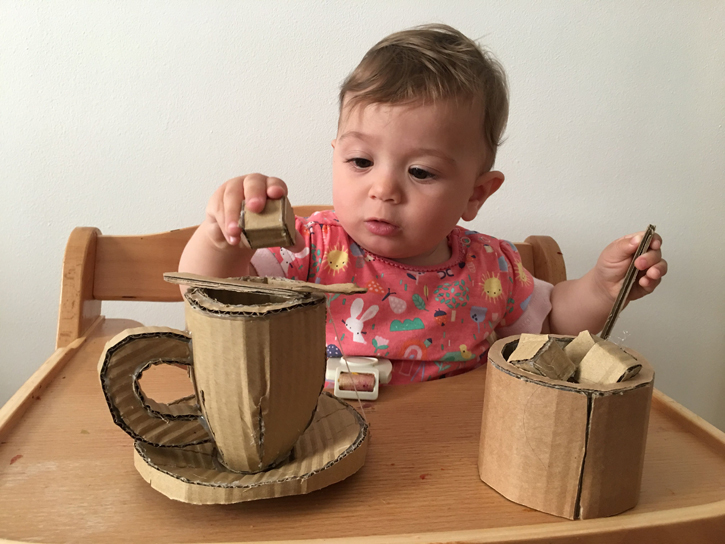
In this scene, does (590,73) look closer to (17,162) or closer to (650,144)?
(650,144)

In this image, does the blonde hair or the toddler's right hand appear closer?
the toddler's right hand

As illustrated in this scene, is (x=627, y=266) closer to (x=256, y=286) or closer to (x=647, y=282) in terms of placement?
(x=647, y=282)

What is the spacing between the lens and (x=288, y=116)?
109cm

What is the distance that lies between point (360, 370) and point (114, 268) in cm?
42

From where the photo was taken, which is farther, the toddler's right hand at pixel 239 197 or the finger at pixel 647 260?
the finger at pixel 647 260

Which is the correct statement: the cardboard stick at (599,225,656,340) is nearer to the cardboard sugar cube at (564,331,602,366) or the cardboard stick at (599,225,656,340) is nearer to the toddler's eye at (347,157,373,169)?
the cardboard sugar cube at (564,331,602,366)

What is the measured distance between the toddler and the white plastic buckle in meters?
0.03

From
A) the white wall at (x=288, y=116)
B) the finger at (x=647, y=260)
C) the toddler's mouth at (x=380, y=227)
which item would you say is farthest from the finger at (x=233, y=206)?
the white wall at (x=288, y=116)

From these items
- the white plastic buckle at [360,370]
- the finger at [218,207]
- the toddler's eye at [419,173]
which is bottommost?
the white plastic buckle at [360,370]

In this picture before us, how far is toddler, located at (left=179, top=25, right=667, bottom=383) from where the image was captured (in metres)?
0.64

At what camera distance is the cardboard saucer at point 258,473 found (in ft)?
1.21

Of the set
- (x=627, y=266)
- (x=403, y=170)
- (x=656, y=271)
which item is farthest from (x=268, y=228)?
(x=627, y=266)

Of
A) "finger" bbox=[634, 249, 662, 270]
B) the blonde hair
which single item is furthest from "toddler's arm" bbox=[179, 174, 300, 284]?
"finger" bbox=[634, 249, 662, 270]

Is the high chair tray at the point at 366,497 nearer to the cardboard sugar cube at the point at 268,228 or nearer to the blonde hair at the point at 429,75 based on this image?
the cardboard sugar cube at the point at 268,228
